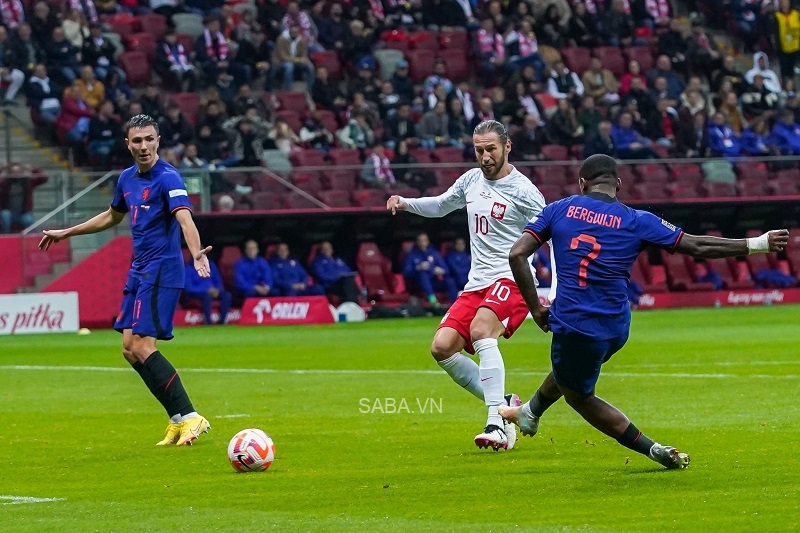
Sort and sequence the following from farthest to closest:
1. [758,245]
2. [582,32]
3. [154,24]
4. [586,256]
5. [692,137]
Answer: [582,32] → [692,137] → [154,24] → [586,256] → [758,245]

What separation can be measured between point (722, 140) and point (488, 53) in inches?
242

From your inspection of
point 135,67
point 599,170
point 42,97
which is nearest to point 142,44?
point 135,67

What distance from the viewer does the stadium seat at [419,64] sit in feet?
116

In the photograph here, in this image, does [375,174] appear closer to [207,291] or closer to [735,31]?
[207,291]

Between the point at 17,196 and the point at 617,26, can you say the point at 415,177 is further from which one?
the point at 617,26

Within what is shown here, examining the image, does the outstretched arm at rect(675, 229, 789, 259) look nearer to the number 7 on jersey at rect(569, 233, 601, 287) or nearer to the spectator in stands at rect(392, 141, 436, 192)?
the number 7 on jersey at rect(569, 233, 601, 287)

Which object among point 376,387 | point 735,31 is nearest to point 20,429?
point 376,387

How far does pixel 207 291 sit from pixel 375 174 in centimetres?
421

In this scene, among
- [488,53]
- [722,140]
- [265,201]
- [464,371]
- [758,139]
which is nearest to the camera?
[464,371]

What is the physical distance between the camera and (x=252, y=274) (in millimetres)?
29203

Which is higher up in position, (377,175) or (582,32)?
(582,32)

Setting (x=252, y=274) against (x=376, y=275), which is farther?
(x=376, y=275)

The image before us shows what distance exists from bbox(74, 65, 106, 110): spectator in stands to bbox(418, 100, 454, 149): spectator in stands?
23.6ft

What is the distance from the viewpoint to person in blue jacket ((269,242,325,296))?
29.5 metres
